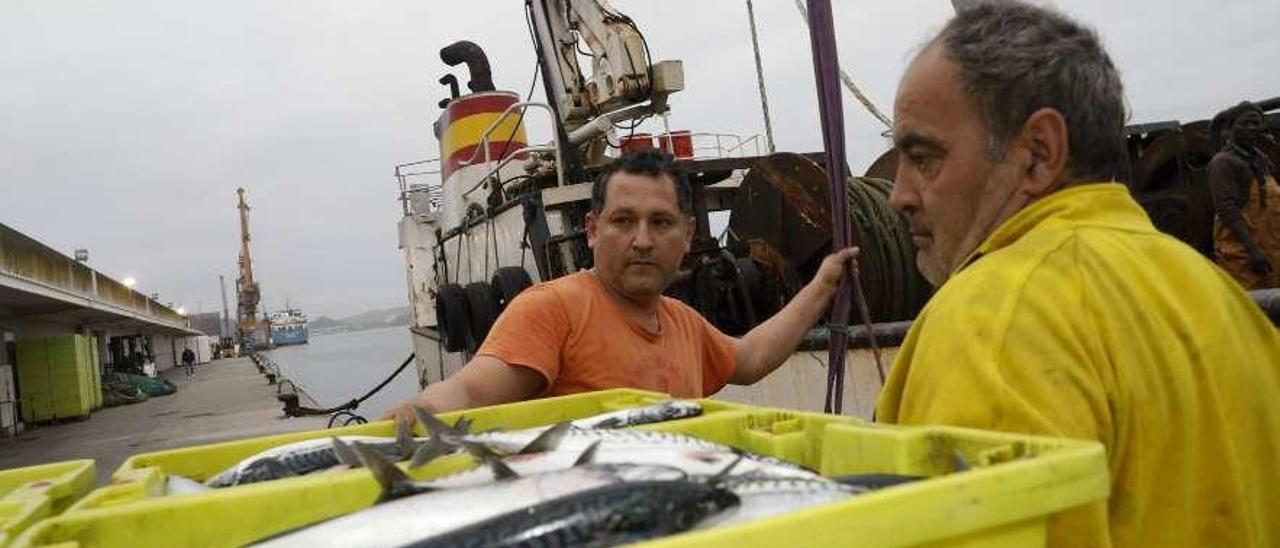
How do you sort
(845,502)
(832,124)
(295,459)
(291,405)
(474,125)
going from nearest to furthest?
(845,502)
(295,459)
(832,124)
(474,125)
(291,405)

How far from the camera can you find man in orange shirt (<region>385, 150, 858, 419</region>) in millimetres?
2877

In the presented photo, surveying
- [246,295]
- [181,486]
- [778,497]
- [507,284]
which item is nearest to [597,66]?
[507,284]

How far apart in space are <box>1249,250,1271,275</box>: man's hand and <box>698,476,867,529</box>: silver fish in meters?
6.14

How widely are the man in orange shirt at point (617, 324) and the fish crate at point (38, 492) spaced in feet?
3.33

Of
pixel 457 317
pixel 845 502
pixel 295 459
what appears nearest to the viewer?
pixel 845 502

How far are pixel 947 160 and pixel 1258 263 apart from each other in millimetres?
5601

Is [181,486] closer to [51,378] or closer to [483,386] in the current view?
[483,386]

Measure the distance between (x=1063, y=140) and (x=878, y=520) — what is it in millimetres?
928

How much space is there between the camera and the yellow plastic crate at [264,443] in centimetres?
142

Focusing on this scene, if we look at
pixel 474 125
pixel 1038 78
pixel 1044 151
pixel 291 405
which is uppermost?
pixel 474 125

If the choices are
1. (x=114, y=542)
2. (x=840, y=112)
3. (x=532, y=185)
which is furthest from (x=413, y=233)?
(x=114, y=542)

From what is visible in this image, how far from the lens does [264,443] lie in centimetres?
192

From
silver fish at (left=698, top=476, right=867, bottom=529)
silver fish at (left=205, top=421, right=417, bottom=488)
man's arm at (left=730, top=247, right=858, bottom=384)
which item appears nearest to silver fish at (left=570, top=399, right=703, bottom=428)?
silver fish at (left=205, top=421, right=417, bottom=488)

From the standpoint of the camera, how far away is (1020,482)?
0.97 meters
